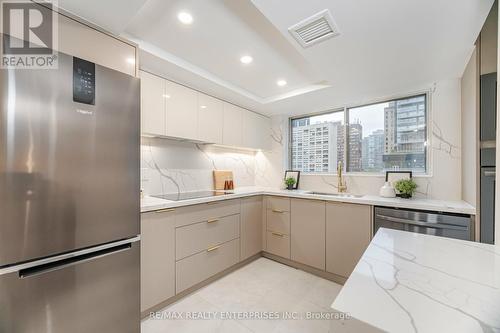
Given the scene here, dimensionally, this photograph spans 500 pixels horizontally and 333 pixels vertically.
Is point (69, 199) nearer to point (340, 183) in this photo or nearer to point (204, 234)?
point (204, 234)

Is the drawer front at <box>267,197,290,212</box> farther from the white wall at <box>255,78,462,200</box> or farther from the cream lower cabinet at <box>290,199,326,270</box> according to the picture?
the white wall at <box>255,78,462,200</box>

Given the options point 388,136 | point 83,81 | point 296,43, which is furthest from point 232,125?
point 388,136

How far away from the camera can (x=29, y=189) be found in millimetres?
990

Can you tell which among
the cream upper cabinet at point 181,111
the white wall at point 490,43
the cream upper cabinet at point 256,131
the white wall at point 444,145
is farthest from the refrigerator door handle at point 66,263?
the white wall at point 444,145

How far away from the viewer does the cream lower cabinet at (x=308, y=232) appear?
231 centimetres

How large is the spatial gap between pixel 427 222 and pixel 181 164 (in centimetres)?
258

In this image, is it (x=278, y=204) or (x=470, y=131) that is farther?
(x=278, y=204)

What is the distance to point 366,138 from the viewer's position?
9.10 ft

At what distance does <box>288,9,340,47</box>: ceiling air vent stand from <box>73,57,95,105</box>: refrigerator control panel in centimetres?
124

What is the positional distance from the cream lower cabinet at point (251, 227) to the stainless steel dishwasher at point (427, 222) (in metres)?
1.35

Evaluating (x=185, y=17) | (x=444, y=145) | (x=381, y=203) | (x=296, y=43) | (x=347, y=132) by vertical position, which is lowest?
(x=381, y=203)

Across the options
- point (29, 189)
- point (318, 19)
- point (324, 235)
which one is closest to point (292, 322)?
point (324, 235)

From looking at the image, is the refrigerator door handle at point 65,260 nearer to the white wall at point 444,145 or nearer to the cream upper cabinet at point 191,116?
the cream upper cabinet at point 191,116

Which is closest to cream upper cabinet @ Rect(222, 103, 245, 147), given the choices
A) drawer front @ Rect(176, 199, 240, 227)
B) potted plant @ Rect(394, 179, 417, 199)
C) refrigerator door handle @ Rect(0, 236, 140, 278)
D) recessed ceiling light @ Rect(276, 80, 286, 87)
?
recessed ceiling light @ Rect(276, 80, 286, 87)
